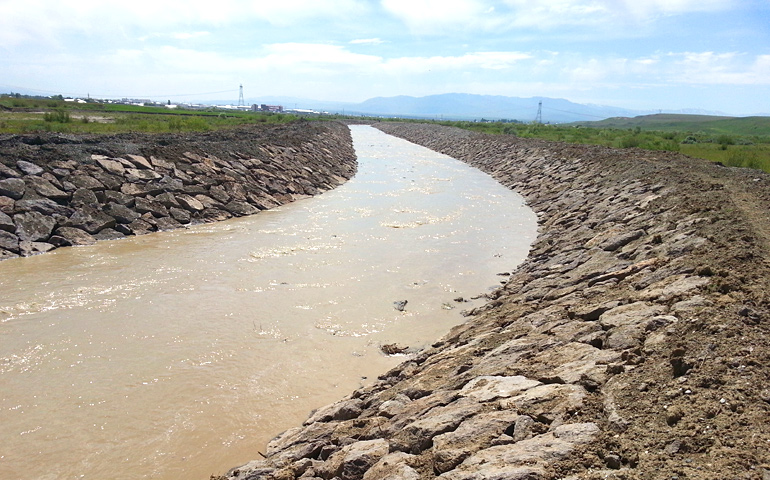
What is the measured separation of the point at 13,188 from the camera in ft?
47.9

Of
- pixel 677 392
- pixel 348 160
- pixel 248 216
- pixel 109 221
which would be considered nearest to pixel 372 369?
pixel 677 392

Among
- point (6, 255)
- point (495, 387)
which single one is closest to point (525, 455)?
point (495, 387)

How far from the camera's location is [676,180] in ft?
50.2

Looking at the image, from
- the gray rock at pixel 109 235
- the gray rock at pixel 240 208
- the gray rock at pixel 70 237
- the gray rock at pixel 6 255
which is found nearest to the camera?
the gray rock at pixel 6 255

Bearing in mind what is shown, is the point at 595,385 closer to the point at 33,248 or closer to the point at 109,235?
the point at 33,248

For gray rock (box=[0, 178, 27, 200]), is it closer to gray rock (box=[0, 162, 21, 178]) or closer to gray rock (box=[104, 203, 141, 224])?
gray rock (box=[0, 162, 21, 178])

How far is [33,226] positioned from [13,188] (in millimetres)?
1541

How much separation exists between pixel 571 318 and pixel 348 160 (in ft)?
112

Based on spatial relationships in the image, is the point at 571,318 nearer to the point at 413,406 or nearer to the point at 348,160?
the point at 413,406

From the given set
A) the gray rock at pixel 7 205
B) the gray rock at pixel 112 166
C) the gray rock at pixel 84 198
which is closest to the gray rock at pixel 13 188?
the gray rock at pixel 7 205

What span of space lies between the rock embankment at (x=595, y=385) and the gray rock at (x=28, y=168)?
14.1 m

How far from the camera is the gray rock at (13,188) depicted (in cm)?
1441

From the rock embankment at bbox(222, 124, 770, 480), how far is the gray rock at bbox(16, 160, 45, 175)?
14138mm

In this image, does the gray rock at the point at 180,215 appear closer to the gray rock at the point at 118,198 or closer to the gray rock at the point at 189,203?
the gray rock at the point at 189,203
